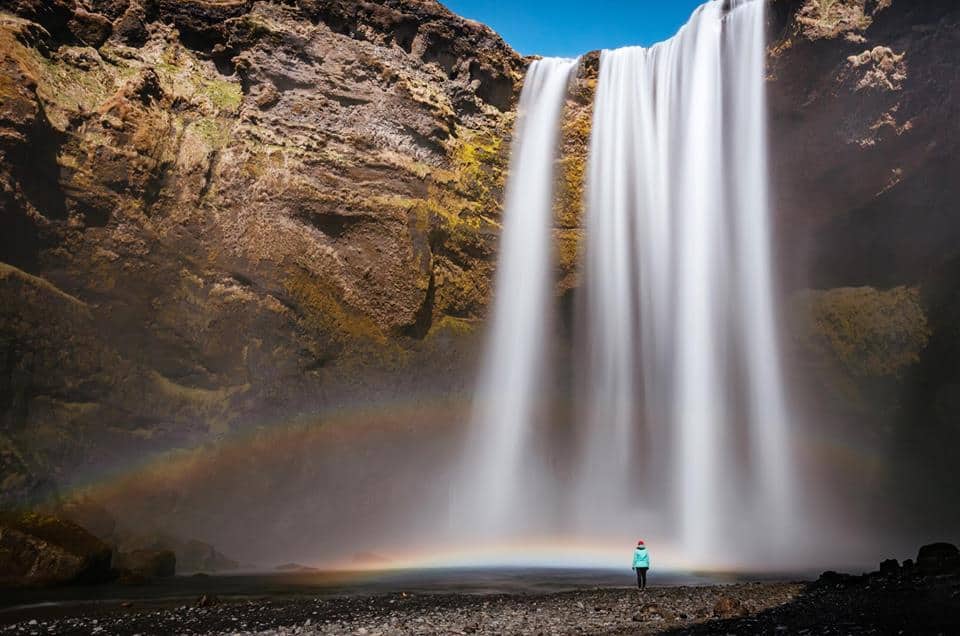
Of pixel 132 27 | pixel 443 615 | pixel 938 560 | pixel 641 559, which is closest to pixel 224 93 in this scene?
pixel 132 27

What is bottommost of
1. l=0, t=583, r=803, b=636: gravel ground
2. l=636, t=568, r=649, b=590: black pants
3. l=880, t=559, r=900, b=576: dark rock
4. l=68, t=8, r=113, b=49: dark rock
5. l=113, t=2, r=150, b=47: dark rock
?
l=0, t=583, r=803, b=636: gravel ground

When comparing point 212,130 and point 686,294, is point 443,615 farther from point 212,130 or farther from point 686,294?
point 212,130

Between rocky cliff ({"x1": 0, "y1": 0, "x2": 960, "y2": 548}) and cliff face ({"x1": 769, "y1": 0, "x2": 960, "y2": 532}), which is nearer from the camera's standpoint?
rocky cliff ({"x1": 0, "y1": 0, "x2": 960, "y2": 548})

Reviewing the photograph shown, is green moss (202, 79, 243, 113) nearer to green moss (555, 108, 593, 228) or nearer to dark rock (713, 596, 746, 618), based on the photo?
green moss (555, 108, 593, 228)

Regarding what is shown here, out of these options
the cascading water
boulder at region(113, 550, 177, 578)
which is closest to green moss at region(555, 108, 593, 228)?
the cascading water

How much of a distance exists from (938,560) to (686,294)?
12.8 m

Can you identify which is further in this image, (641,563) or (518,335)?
(518,335)

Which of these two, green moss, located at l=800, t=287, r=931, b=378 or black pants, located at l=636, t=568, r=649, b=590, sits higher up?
green moss, located at l=800, t=287, r=931, b=378

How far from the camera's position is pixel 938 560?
13.5 metres

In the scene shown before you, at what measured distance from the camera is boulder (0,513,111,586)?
14609 mm

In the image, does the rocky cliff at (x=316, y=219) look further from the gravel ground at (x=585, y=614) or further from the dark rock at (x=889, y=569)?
Result: the dark rock at (x=889, y=569)

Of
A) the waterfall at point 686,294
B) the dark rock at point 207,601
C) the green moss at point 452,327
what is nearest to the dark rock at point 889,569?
the waterfall at point 686,294

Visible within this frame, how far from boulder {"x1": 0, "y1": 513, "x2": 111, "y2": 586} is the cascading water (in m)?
11.9

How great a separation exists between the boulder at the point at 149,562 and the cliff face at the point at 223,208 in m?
3.95
